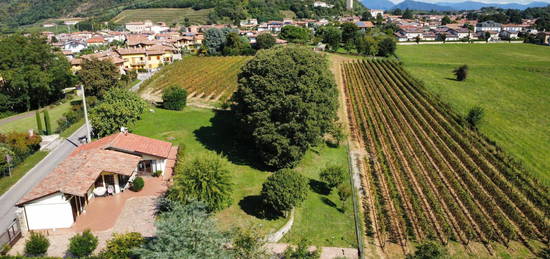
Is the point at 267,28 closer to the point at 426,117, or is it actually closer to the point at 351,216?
the point at 426,117

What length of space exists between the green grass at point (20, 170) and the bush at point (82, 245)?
11071 mm

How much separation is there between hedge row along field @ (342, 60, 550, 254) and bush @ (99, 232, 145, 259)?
12.6 m

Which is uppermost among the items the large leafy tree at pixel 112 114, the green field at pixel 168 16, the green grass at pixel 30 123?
the green field at pixel 168 16

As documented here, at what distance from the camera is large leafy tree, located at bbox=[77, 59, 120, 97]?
43.9 meters

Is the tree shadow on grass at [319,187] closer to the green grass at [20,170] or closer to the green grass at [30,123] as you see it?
the green grass at [20,170]

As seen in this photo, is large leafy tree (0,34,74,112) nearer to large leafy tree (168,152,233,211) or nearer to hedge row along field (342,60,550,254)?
large leafy tree (168,152,233,211)

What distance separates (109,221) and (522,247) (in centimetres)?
2278

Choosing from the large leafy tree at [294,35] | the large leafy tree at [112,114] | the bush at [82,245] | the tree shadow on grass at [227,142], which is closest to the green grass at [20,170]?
the large leafy tree at [112,114]

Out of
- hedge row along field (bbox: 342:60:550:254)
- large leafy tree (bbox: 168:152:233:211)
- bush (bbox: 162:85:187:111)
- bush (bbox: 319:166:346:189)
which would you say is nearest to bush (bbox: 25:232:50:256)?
large leafy tree (bbox: 168:152:233:211)

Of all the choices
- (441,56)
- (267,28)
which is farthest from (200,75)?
(267,28)

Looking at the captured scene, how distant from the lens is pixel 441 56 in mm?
93000

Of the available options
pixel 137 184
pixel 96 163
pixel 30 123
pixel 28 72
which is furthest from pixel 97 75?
pixel 137 184

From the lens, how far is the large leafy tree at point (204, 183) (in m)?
19.7

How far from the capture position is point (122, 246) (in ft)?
52.8
